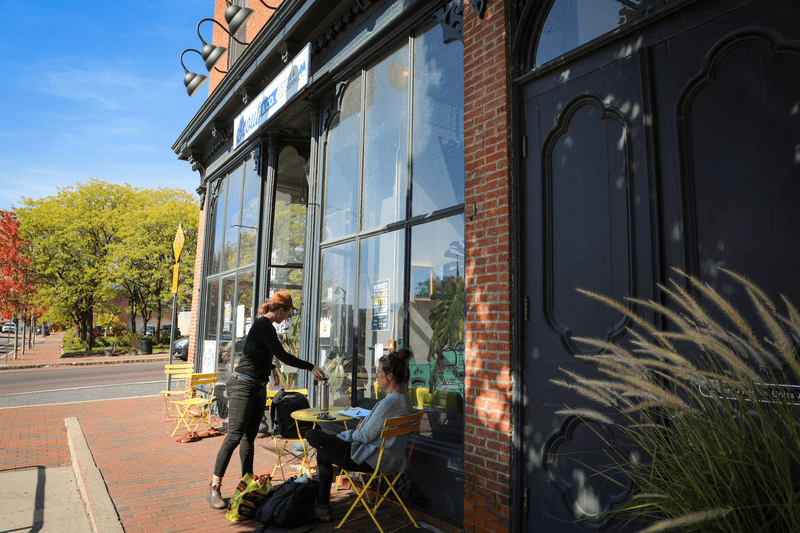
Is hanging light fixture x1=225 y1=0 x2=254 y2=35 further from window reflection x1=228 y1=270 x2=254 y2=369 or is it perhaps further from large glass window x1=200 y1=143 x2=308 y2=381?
window reflection x1=228 y1=270 x2=254 y2=369

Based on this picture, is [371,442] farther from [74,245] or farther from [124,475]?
[74,245]

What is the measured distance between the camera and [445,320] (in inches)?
195

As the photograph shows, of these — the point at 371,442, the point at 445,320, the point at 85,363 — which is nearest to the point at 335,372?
the point at 445,320

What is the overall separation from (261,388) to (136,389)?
37.6ft

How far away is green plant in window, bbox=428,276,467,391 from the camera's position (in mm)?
A: 4766

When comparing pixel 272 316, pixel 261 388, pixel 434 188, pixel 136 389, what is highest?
pixel 434 188

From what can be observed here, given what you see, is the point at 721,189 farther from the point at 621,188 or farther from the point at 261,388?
the point at 261,388

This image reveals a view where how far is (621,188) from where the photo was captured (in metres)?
3.46

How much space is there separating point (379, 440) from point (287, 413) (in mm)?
1662

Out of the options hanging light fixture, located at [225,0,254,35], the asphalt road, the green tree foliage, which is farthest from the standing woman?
the green tree foliage

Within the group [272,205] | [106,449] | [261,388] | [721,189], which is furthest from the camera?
[272,205]

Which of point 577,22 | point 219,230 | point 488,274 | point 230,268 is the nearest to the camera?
point 577,22

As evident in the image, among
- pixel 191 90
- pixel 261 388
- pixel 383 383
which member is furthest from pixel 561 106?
pixel 191 90

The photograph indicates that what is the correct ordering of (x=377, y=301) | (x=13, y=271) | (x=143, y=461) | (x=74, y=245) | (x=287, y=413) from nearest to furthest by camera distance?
1. (x=287, y=413)
2. (x=377, y=301)
3. (x=143, y=461)
4. (x=13, y=271)
5. (x=74, y=245)
